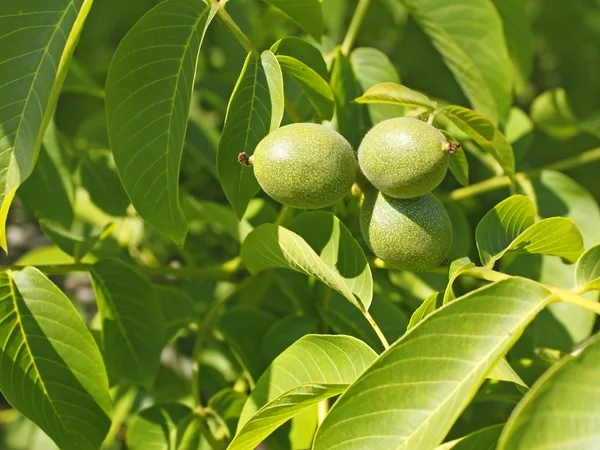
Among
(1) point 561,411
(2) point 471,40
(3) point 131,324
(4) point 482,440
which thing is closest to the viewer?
(1) point 561,411

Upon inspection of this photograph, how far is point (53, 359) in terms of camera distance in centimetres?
146

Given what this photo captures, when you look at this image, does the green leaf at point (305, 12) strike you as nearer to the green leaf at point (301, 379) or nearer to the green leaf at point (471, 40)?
the green leaf at point (471, 40)

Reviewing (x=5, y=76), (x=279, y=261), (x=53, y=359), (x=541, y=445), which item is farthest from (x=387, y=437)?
(x=5, y=76)

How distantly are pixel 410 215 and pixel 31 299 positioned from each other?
78 centimetres

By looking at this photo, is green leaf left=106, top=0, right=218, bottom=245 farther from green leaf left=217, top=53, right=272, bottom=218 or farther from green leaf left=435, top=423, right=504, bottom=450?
green leaf left=435, top=423, right=504, bottom=450

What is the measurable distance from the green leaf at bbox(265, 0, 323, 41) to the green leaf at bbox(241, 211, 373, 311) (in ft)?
1.44

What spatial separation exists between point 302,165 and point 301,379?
0.39 m

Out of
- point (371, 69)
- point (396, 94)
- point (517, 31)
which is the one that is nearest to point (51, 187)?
point (371, 69)

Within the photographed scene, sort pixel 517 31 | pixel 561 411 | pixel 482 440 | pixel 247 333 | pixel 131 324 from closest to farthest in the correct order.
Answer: pixel 561 411 → pixel 482 440 → pixel 131 324 → pixel 247 333 → pixel 517 31

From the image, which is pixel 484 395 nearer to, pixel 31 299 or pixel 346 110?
pixel 346 110

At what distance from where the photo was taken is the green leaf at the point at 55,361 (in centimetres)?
Answer: 144

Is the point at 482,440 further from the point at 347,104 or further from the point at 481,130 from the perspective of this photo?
the point at 347,104

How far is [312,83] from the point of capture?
149 cm

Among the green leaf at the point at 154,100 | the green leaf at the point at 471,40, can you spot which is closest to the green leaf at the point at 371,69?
the green leaf at the point at 471,40
